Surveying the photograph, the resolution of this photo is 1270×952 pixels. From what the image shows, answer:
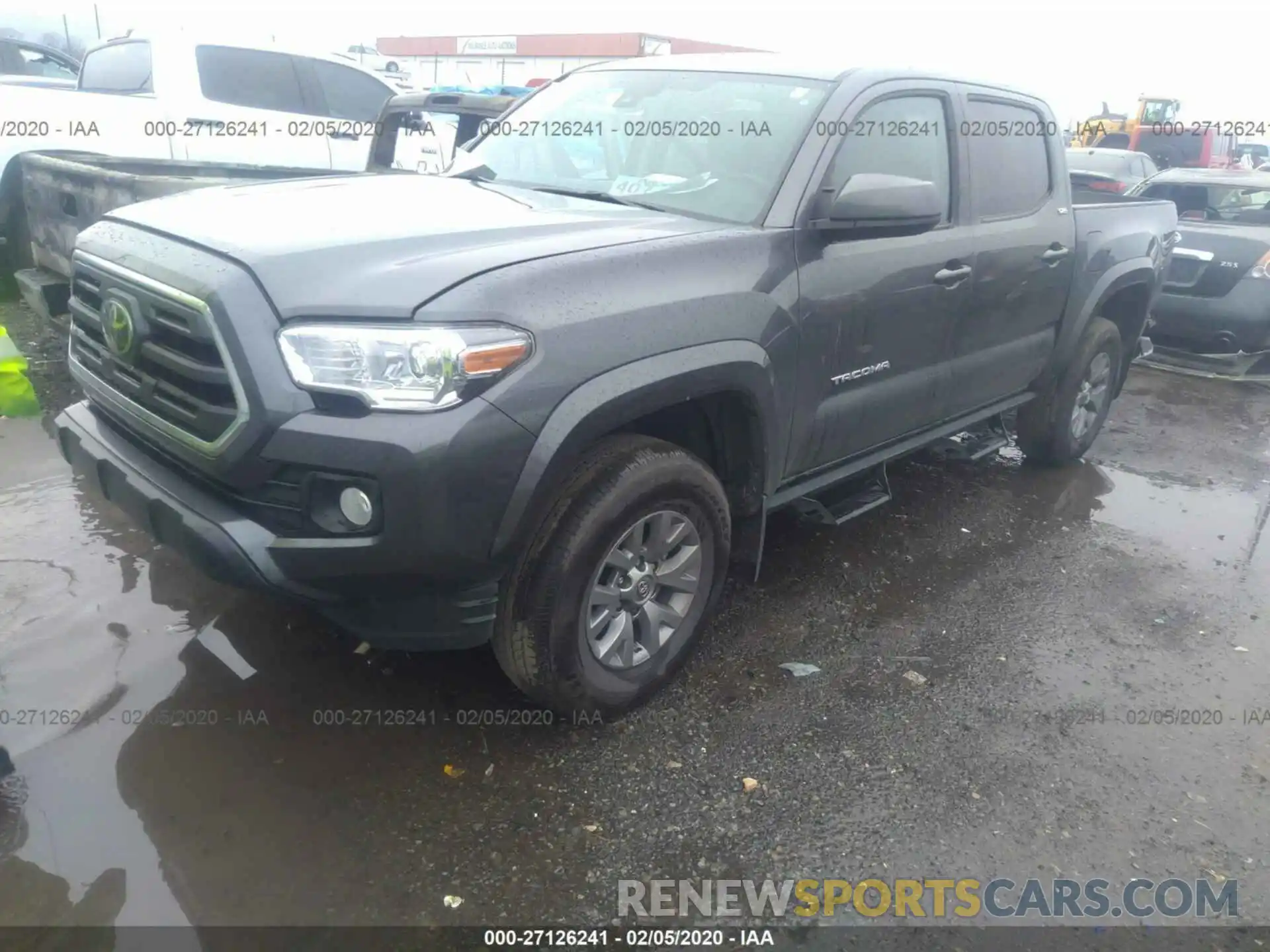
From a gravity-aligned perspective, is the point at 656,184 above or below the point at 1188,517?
above

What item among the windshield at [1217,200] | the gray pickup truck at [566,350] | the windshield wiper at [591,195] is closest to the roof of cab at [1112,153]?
the windshield at [1217,200]

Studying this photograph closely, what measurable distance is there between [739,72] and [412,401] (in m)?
2.07

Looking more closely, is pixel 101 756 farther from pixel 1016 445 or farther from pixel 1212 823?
pixel 1016 445

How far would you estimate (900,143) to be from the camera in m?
3.55

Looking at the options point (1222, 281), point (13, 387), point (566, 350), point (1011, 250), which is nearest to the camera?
point (566, 350)

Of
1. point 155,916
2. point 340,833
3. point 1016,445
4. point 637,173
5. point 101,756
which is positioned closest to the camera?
point 155,916

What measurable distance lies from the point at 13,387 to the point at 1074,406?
482 cm

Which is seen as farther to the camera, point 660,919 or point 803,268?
point 803,268

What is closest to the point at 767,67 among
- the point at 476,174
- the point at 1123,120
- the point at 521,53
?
the point at 476,174

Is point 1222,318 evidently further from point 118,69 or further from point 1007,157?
point 118,69

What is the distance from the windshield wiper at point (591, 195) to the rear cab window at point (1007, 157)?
155 cm

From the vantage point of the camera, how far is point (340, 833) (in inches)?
95.3

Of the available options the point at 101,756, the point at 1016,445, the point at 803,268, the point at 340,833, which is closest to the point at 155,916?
the point at 340,833

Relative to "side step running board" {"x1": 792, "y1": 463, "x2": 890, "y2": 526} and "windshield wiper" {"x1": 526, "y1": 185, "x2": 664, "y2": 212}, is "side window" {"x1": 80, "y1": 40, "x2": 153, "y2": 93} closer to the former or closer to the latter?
"windshield wiper" {"x1": 526, "y1": 185, "x2": 664, "y2": 212}
